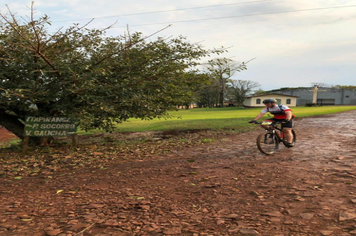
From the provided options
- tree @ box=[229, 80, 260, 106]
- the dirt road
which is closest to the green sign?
the dirt road

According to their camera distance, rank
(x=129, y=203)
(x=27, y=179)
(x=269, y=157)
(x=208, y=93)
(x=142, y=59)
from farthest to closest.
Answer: (x=208, y=93) < (x=142, y=59) < (x=269, y=157) < (x=27, y=179) < (x=129, y=203)

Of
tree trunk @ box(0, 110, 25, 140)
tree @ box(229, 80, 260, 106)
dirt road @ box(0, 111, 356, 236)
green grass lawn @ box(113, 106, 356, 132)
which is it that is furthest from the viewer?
tree @ box(229, 80, 260, 106)

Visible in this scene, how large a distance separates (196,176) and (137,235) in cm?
245

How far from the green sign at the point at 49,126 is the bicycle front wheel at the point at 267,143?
539cm

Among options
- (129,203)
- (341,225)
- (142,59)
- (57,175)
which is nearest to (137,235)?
(129,203)

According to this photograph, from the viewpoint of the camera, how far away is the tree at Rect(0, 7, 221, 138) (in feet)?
23.8

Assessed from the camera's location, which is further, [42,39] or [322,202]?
[42,39]

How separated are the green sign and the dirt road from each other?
2556mm

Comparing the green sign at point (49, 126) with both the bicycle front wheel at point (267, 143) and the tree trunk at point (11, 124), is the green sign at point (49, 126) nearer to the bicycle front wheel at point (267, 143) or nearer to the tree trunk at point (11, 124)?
the tree trunk at point (11, 124)

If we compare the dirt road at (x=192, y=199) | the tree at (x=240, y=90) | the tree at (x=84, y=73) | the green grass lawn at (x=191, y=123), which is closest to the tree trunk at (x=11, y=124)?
the tree at (x=84, y=73)

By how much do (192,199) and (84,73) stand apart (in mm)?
4731

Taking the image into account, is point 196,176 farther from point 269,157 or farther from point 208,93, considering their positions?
point 208,93

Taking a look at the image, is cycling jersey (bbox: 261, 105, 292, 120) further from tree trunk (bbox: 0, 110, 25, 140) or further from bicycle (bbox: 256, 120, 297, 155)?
tree trunk (bbox: 0, 110, 25, 140)

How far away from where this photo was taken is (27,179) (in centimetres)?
587
